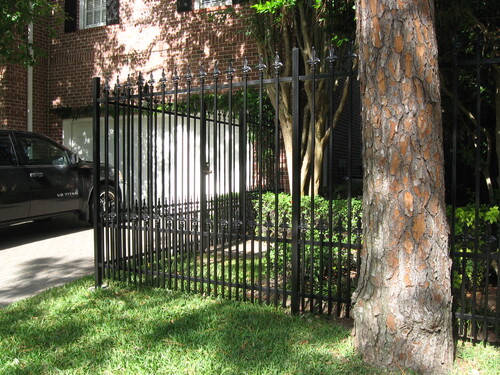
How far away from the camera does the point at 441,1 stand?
4.39 meters

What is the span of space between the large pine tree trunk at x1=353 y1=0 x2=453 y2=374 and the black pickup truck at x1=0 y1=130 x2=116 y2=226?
5.77m

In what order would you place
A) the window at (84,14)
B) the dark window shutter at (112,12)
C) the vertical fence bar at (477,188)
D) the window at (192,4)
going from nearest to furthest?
the vertical fence bar at (477,188) < the window at (192,4) < the dark window shutter at (112,12) < the window at (84,14)

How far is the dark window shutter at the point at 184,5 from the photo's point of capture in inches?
389

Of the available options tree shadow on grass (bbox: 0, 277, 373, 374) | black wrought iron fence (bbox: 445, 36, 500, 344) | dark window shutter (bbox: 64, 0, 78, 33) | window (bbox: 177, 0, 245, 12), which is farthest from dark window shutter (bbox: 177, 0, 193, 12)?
tree shadow on grass (bbox: 0, 277, 373, 374)

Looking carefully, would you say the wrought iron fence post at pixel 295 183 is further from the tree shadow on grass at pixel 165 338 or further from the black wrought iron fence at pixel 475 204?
the black wrought iron fence at pixel 475 204

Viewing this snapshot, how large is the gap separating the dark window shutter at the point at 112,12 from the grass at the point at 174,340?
8325mm

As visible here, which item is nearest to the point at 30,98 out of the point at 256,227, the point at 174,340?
the point at 256,227

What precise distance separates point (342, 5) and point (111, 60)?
7525mm

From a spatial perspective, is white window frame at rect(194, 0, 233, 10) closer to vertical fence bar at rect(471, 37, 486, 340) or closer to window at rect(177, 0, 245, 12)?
window at rect(177, 0, 245, 12)

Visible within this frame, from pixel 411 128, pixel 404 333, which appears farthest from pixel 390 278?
pixel 411 128

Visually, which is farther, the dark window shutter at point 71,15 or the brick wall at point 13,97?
the dark window shutter at point 71,15

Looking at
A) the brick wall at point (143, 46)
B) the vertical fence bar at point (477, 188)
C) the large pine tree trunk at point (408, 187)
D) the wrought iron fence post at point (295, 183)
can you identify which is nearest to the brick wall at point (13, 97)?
the brick wall at point (143, 46)

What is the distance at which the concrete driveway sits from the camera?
5.11 m

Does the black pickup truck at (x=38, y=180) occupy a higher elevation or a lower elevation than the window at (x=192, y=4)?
lower
